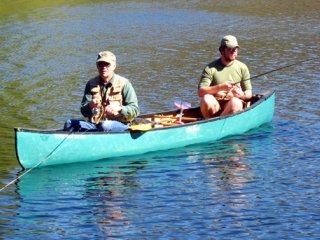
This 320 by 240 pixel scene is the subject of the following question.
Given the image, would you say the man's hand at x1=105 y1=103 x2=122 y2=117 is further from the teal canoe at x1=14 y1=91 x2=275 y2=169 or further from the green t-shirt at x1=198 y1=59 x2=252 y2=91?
the green t-shirt at x1=198 y1=59 x2=252 y2=91

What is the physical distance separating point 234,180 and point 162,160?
1469 mm

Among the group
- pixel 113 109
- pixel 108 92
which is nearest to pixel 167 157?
pixel 113 109

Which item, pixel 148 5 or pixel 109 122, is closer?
pixel 109 122

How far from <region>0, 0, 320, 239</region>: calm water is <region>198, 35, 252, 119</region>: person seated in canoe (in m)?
0.55

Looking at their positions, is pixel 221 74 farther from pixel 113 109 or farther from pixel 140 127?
pixel 113 109

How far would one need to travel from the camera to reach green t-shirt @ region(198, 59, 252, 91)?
41.7 feet

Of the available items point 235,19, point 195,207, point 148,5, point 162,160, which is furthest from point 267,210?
point 148,5

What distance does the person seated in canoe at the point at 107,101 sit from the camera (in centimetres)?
1105

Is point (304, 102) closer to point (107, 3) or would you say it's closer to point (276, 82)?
point (276, 82)

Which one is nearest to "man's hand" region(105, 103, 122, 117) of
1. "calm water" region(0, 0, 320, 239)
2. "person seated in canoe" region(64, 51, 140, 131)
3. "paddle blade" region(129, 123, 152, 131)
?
"person seated in canoe" region(64, 51, 140, 131)

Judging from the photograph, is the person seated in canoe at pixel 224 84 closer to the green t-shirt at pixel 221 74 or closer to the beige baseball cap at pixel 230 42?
the green t-shirt at pixel 221 74

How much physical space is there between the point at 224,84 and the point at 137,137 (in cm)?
166

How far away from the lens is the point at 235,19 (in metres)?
31.3

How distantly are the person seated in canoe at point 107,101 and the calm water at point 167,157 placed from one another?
619 mm
